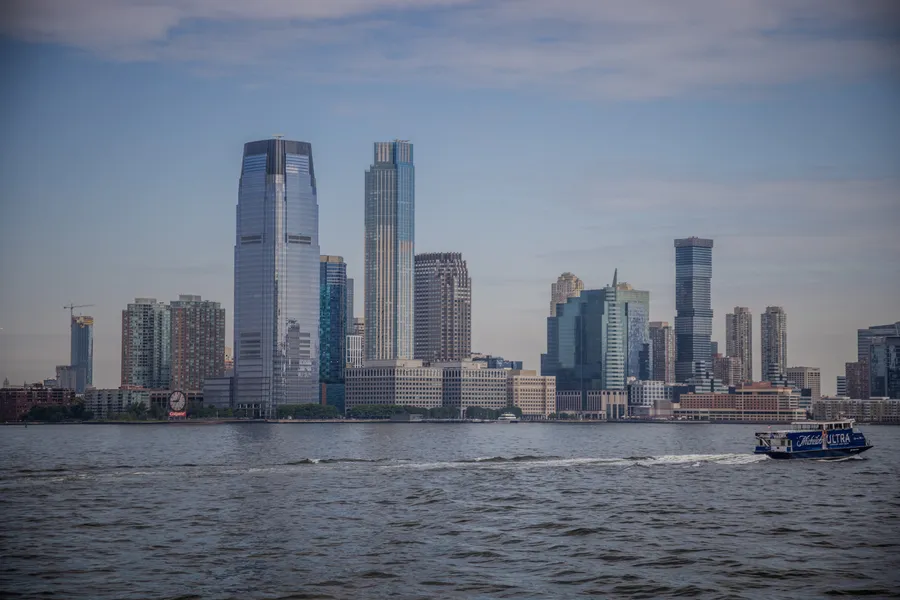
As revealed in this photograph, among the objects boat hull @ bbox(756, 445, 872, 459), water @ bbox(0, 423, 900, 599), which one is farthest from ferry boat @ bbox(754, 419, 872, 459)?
water @ bbox(0, 423, 900, 599)

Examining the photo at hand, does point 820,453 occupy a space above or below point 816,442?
below

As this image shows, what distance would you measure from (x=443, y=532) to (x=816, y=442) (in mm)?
78861

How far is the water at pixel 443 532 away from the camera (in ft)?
186

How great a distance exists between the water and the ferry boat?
1566 centimetres

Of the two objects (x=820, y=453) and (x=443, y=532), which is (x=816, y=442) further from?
(x=443, y=532)

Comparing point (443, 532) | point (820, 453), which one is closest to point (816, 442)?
point (820, 453)

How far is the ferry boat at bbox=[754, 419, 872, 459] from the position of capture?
139250 millimetres

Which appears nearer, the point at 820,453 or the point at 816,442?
the point at 816,442

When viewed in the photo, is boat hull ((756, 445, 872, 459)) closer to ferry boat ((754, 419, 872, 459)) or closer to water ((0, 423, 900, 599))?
ferry boat ((754, 419, 872, 459))

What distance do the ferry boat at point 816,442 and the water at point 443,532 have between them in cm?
1566

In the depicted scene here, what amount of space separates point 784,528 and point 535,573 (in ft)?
75.2

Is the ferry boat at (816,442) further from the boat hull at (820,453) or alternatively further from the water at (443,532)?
the water at (443,532)

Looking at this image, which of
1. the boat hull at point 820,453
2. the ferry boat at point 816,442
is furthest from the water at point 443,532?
the ferry boat at point 816,442

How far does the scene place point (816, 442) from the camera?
460 feet
